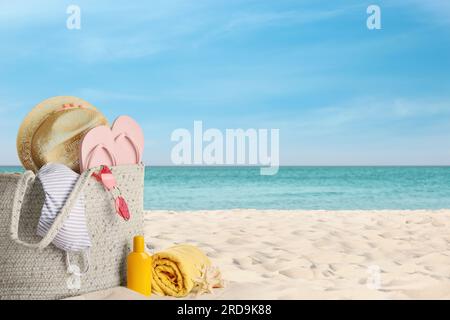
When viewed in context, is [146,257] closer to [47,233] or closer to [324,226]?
[47,233]

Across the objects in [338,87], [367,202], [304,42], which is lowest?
[367,202]

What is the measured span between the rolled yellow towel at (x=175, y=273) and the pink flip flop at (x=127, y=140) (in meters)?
0.36

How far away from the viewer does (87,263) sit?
1.83 meters

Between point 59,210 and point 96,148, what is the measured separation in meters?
0.25

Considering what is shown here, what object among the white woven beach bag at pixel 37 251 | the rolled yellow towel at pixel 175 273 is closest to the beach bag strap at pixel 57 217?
the white woven beach bag at pixel 37 251

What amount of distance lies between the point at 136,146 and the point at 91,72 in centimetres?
1192

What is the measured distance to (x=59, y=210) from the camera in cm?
174

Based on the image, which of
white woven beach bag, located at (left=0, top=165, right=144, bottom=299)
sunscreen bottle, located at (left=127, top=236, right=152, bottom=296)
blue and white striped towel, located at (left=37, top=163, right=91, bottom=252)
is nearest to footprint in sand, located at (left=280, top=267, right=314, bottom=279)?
sunscreen bottle, located at (left=127, top=236, right=152, bottom=296)

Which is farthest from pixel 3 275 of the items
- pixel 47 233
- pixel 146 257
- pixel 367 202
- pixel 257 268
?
pixel 367 202

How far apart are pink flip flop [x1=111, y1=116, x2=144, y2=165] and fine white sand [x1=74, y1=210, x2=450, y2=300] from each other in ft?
1.57

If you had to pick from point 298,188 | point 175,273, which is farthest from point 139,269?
point 298,188

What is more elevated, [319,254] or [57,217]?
[57,217]

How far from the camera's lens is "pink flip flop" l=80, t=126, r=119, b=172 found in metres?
1.85

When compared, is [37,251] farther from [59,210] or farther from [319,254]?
[319,254]
